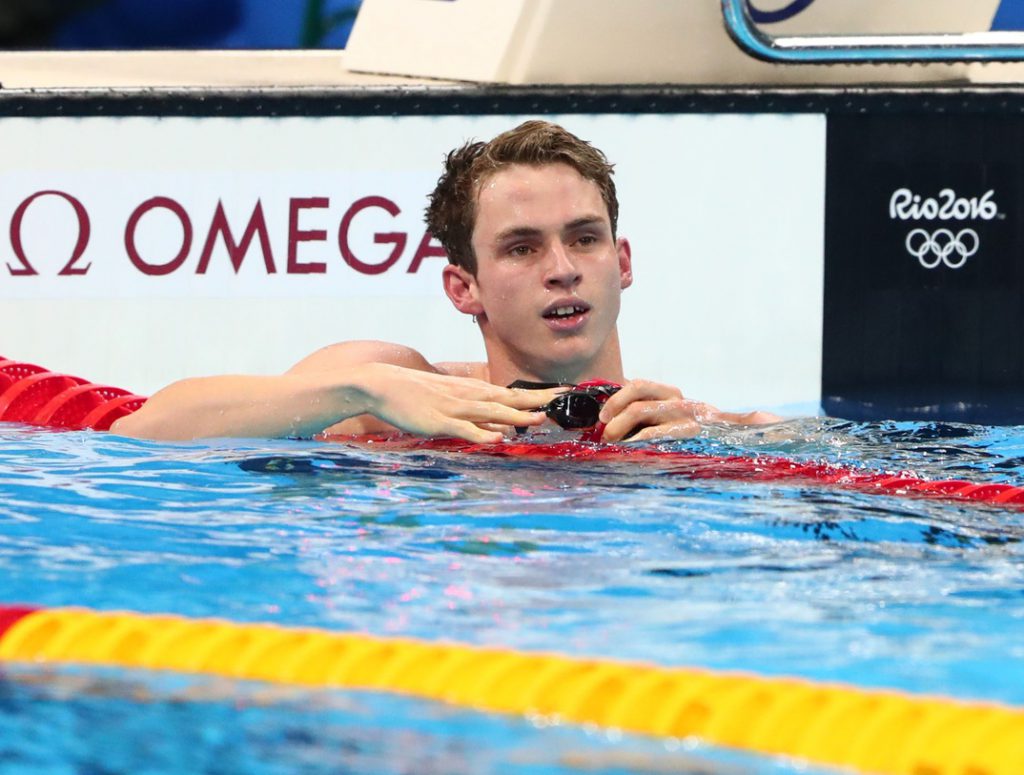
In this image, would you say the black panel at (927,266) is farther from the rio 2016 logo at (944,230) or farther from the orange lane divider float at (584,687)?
the orange lane divider float at (584,687)

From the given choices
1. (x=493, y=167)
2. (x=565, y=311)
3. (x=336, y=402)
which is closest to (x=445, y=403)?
(x=336, y=402)

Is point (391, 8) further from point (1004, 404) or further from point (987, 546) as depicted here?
point (987, 546)

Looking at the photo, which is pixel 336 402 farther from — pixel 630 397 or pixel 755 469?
pixel 755 469

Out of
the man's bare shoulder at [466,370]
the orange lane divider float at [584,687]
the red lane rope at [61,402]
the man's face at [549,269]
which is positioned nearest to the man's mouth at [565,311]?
the man's face at [549,269]

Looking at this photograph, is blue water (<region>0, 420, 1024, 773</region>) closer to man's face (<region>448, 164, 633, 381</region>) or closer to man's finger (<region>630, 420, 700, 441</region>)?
man's finger (<region>630, 420, 700, 441</region>)

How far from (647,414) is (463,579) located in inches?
48.3

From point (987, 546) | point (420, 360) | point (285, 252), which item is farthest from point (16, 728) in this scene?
point (285, 252)

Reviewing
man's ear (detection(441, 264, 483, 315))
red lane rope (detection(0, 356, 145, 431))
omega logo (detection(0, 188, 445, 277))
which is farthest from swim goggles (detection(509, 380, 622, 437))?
omega logo (detection(0, 188, 445, 277))

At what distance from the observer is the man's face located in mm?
3812

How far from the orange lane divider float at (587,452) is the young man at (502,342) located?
98mm

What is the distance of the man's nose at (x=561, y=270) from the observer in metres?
3.76

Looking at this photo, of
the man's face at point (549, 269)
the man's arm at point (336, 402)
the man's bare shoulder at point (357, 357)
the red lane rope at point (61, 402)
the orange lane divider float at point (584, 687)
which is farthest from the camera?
the red lane rope at point (61, 402)

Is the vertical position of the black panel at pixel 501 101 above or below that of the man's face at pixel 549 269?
above

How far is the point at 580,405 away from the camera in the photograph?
356cm
